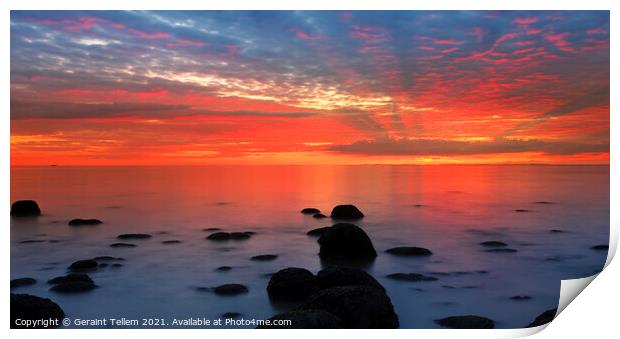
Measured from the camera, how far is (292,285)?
303 inches

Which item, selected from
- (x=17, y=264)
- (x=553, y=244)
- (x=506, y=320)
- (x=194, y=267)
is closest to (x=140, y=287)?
(x=194, y=267)

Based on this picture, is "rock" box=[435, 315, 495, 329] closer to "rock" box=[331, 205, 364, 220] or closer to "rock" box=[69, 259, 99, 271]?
"rock" box=[69, 259, 99, 271]

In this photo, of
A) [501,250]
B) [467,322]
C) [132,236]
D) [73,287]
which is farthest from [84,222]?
[467,322]

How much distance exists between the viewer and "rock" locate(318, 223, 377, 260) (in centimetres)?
1009

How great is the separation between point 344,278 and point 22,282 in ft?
18.3

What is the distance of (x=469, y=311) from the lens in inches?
302

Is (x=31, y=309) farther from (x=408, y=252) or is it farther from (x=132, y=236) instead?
(x=408, y=252)

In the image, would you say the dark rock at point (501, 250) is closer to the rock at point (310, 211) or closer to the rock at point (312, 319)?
the rock at point (312, 319)

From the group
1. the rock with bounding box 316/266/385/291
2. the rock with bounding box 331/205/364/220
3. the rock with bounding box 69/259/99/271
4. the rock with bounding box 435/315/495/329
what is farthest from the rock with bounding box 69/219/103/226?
the rock with bounding box 435/315/495/329

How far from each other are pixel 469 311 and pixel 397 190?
2129 cm

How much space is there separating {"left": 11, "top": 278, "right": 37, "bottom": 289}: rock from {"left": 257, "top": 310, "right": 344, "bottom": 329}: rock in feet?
17.4
